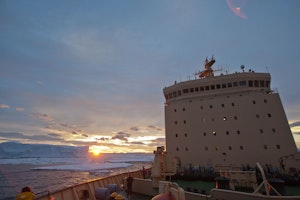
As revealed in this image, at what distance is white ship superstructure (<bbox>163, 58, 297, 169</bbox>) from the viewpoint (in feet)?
Answer: 63.8

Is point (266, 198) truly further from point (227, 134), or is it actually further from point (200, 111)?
point (200, 111)

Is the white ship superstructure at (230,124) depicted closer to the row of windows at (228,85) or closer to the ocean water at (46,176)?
the row of windows at (228,85)

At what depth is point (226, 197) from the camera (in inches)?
348

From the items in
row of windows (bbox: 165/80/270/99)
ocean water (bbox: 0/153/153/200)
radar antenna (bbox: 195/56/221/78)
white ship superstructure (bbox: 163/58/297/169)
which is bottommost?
ocean water (bbox: 0/153/153/200)

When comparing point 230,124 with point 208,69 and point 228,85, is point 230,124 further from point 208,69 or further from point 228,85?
point 208,69

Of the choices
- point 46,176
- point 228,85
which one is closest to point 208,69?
point 228,85

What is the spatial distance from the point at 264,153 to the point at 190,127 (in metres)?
8.14

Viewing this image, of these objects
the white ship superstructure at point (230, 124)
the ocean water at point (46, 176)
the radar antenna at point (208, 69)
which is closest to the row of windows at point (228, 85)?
the white ship superstructure at point (230, 124)

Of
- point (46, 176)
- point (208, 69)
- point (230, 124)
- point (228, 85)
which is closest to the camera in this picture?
point (230, 124)

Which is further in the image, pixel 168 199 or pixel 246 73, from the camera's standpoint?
pixel 246 73

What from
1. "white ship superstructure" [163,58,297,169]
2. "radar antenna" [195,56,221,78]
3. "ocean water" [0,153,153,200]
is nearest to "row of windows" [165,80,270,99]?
"white ship superstructure" [163,58,297,169]

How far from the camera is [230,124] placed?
20969mm

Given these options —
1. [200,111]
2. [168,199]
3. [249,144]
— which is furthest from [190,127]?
[168,199]

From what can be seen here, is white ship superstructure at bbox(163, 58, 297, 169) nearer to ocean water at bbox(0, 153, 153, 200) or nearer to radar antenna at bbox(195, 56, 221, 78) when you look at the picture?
radar antenna at bbox(195, 56, 221, 78)
